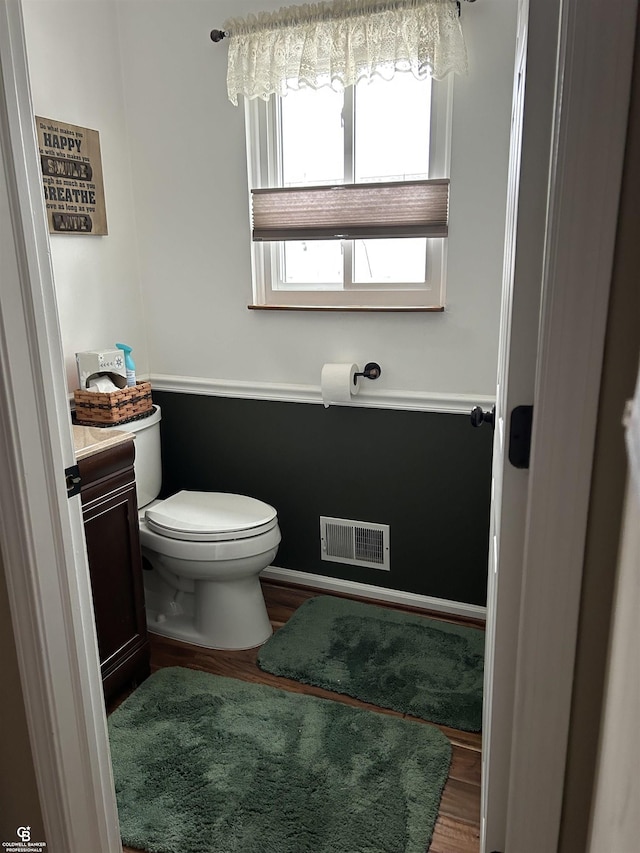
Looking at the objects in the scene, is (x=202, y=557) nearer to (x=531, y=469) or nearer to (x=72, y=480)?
(x=72, y=480)

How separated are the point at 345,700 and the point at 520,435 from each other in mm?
1429

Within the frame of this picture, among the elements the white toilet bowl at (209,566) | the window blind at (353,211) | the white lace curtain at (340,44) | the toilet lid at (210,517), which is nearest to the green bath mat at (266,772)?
the white toilet bowl at (209,566)

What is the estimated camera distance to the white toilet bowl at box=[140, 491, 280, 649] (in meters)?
2.14

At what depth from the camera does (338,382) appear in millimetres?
2301

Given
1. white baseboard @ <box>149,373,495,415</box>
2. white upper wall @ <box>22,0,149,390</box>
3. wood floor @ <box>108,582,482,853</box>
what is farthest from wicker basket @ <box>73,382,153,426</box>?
wood floor @ <box>108,582,482,853</box>

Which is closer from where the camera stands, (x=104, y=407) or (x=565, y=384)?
(x=565, y=384)

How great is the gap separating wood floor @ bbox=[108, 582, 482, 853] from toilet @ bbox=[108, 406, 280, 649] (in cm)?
6

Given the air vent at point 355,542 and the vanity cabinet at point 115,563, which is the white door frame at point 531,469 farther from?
the air vent at point 355,542

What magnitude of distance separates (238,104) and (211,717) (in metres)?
2.07

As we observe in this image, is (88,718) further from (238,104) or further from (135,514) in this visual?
(238,104)

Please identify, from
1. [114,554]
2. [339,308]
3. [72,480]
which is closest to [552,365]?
[72,480]

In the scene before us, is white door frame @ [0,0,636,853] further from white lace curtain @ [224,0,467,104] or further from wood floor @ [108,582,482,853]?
white lace curtain @ [224,0,467,104]

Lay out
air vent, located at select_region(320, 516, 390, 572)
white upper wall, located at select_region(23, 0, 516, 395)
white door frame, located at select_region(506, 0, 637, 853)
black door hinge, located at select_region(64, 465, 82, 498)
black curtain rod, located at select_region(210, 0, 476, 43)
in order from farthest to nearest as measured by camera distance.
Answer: air vent, located at select_region(320, 516, 390, 572) < black curtain rod, located at select_region(210, 0, 476, 43) < white upper wall, located at select_region(23, 0, 516, 395) < black door hinge, located at select_region(64, 465, 82, 498) < white door frame, located at select_region(506, 0, 637, 853)
